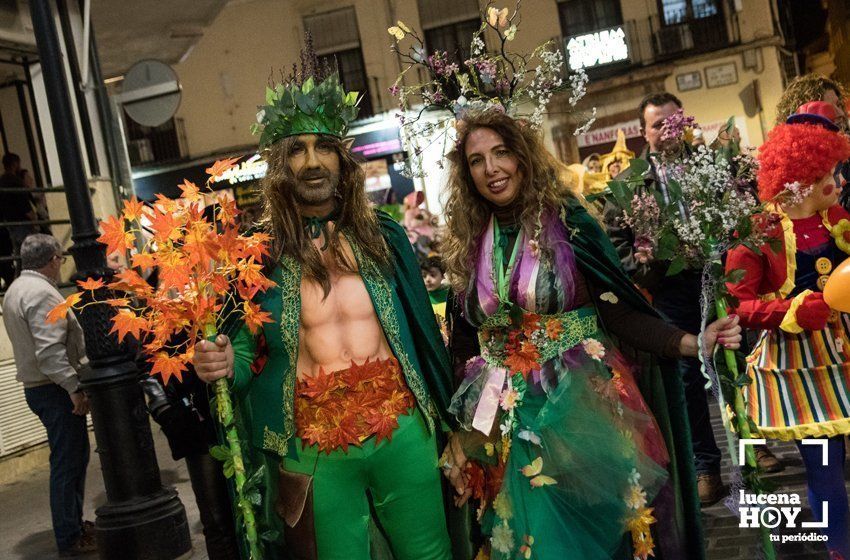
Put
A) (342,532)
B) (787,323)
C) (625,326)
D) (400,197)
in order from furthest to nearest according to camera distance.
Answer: (400,197), (787,323), (625,326), (342,532)

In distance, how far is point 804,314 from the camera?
417 cm

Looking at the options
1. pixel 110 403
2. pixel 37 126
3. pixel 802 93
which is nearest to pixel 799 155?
pixel 802 93

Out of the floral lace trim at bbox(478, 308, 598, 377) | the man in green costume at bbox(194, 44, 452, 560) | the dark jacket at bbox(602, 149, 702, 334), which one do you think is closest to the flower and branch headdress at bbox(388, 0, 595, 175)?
the man in green costume at bbox(194, 44, 452, 560)

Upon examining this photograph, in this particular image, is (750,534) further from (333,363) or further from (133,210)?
(133,210)

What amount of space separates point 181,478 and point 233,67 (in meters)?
20.9

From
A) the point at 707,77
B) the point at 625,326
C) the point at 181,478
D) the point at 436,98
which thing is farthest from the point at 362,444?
the point at 707,77

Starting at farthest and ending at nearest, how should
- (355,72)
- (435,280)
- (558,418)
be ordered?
(355,72) → (435,280) → (558,418)

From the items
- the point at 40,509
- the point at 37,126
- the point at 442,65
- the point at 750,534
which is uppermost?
the point at 37,126

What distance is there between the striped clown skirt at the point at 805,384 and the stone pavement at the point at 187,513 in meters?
0.33

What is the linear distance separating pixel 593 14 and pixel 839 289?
82.0 feet

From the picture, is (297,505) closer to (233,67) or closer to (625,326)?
(625,326)

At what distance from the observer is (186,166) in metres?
28.1

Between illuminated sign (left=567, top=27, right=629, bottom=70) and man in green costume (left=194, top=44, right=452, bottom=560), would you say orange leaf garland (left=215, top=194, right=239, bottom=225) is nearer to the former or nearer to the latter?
man in green costume (left=194, top=44, right=452, bottom=560)

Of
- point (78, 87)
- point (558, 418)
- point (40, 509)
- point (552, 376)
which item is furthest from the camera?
point (78, 87)
